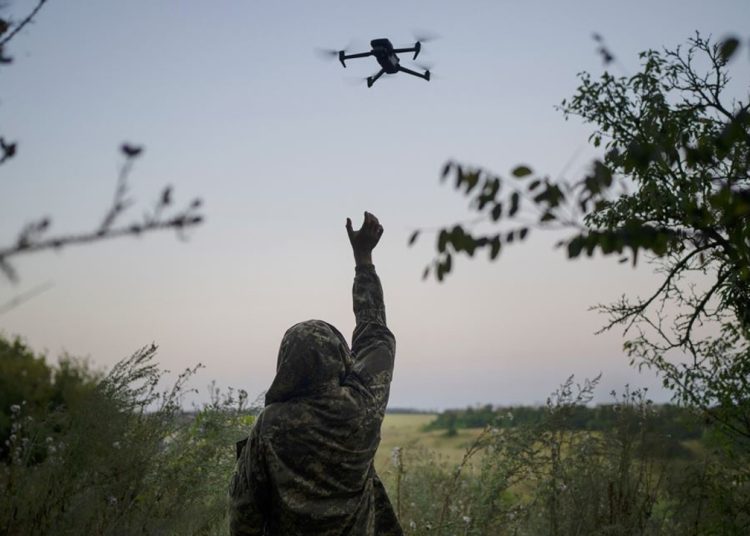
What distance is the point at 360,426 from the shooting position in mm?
3738

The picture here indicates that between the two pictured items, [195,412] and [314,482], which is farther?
[195,412]

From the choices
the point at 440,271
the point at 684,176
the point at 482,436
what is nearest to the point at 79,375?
the point at 482,436

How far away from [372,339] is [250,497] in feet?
3.49

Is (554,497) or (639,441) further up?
(639,441)

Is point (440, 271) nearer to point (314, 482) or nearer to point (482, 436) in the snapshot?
point (314, 482)

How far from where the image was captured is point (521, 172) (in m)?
2.10

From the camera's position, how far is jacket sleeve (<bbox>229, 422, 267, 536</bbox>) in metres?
3.65

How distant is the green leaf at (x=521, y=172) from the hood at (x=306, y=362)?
1.79 m

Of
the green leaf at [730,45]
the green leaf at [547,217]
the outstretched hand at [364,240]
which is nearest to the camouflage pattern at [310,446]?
the outstretched hand at [364,240]

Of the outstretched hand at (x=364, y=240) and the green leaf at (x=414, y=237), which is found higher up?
the outstretched hand at (x=364, y=240)

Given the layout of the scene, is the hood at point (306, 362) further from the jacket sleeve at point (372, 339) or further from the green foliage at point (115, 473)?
the green foliage at point (115, 473)

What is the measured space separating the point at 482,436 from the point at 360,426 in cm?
302

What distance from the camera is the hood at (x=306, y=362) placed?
3.60m

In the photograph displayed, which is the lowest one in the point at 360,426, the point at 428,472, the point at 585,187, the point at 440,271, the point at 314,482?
the point at 428,472
